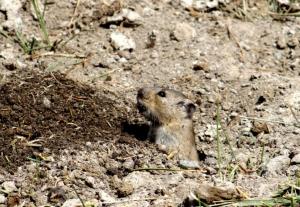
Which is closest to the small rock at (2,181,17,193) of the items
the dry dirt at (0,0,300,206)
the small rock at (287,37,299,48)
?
the dry dirt at (0,0,300,206)

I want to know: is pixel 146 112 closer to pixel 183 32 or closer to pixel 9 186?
pixel 183 32

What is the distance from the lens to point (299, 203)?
174 inches

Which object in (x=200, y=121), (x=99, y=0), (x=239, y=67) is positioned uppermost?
(x=99, y=0)

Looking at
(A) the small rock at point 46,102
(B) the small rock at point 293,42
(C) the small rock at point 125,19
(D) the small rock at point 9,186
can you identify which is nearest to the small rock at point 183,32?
(C) the small rock at point 125,19

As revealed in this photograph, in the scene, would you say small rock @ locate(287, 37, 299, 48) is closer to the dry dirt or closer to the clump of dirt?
the dry dirt

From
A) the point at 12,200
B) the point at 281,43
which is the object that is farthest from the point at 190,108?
the point at 12,200

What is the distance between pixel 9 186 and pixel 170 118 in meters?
2.34

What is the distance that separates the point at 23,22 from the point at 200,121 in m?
2.15

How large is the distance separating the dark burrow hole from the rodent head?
127mm

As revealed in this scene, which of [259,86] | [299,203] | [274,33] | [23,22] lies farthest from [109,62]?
[299,203]

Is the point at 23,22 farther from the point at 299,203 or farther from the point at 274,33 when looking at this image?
the point at 299,203

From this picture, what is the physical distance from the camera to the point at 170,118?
687 cm

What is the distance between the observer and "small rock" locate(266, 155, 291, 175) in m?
5.45

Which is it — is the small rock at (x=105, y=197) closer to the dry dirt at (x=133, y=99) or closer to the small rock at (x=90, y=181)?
the dry dirt at (x=133, y=99)
